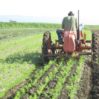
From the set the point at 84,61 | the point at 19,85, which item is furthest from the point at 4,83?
the point at 84,61

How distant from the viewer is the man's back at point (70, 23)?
605 inches

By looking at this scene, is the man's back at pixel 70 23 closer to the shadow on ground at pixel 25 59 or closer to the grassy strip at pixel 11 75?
the shadow on ground at pixel 25 59

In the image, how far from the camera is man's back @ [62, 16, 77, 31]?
15.4 m

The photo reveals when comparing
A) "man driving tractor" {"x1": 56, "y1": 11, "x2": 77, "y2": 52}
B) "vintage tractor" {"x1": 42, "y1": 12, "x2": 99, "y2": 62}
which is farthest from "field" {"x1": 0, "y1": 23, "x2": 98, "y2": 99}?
"man driving tractor" {"x1": 56, "y1": 11, "x2": 77, "y2": 52}

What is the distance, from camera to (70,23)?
1535cm

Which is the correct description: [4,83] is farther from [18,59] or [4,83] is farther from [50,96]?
[18,59]

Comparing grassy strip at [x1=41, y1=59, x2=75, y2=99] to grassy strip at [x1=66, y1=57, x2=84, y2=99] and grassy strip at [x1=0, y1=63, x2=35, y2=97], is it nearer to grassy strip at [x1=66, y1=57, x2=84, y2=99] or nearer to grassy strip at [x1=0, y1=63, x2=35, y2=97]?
grassy strip at [x1=66, y1=57, x2=84, y2=99]

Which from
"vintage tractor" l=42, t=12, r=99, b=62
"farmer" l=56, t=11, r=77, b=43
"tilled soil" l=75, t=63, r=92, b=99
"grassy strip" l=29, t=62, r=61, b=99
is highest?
"farmer" l=56, t=11, r=77, b=43

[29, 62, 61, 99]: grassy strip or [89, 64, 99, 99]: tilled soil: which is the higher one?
[29, 62, 61, 99]: grassy strip

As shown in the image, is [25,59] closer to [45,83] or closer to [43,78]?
[43,78]

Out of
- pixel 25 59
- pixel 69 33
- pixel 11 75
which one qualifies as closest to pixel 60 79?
pixel 11 75

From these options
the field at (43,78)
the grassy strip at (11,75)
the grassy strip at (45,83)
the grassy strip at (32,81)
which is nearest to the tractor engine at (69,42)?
the field at (43,78)

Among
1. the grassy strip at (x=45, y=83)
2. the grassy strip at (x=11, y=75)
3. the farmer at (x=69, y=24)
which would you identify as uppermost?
the farmer at (x=69, y=24)

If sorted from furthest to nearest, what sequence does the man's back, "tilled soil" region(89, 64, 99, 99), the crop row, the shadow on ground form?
the shadow on ground < the man's back < the crop row < "tilled soil" region(89, 64, 99, 99)
